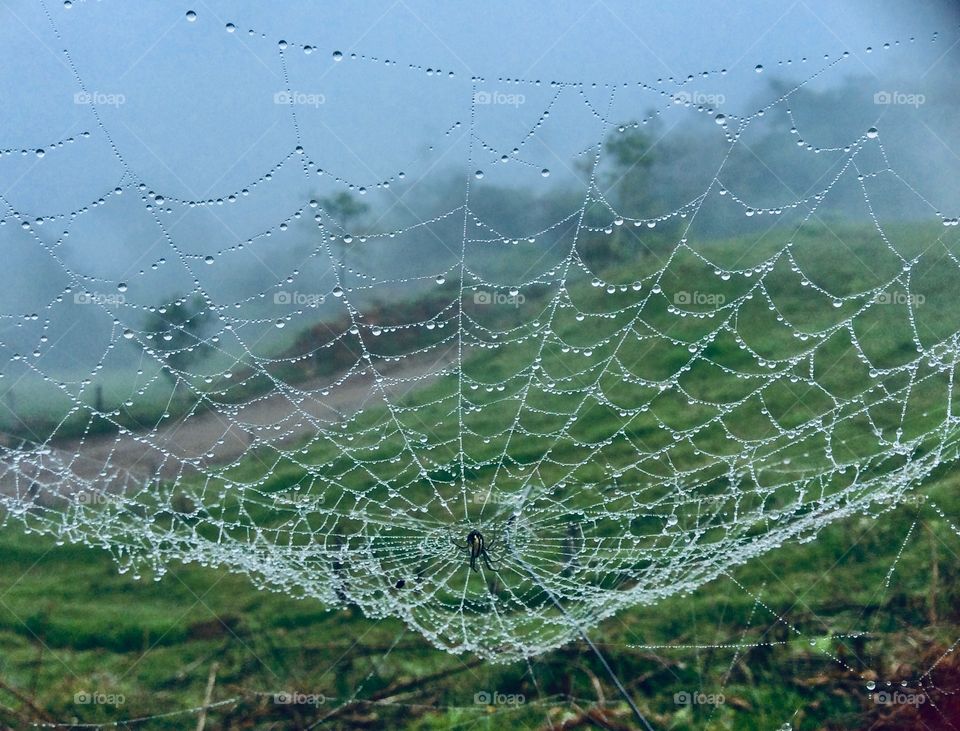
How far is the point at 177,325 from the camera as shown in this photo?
2.72m

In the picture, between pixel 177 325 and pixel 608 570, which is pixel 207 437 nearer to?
pixel 177 325

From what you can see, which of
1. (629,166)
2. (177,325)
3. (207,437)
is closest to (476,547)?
(207,437)

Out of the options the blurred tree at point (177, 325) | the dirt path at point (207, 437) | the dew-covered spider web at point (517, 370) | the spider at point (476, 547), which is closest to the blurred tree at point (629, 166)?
the dew-covered spider web at point (517, 370)

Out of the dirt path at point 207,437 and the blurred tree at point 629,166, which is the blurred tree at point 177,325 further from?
the blurred tree at point 629,166

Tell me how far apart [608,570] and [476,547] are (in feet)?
1.61

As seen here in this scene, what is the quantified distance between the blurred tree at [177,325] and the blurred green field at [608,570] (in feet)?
1.60

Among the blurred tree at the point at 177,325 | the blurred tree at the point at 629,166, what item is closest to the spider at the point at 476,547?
the blurred tree at the point at 177,325

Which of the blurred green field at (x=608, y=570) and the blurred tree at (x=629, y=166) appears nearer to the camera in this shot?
the blurred tree at (x=629, y=166)

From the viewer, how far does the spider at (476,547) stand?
2.76 metres

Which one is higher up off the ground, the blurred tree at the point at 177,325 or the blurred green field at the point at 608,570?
the blurred tree at the point at 177,325

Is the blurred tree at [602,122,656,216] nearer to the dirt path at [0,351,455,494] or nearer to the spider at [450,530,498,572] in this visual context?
the dirt path at [0,351,455,494]

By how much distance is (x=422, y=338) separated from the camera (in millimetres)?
2830

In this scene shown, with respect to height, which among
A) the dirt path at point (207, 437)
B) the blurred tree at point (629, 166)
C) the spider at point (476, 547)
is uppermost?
the blurred tree at point (629, 166)

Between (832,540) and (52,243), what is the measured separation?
9.96 feet
